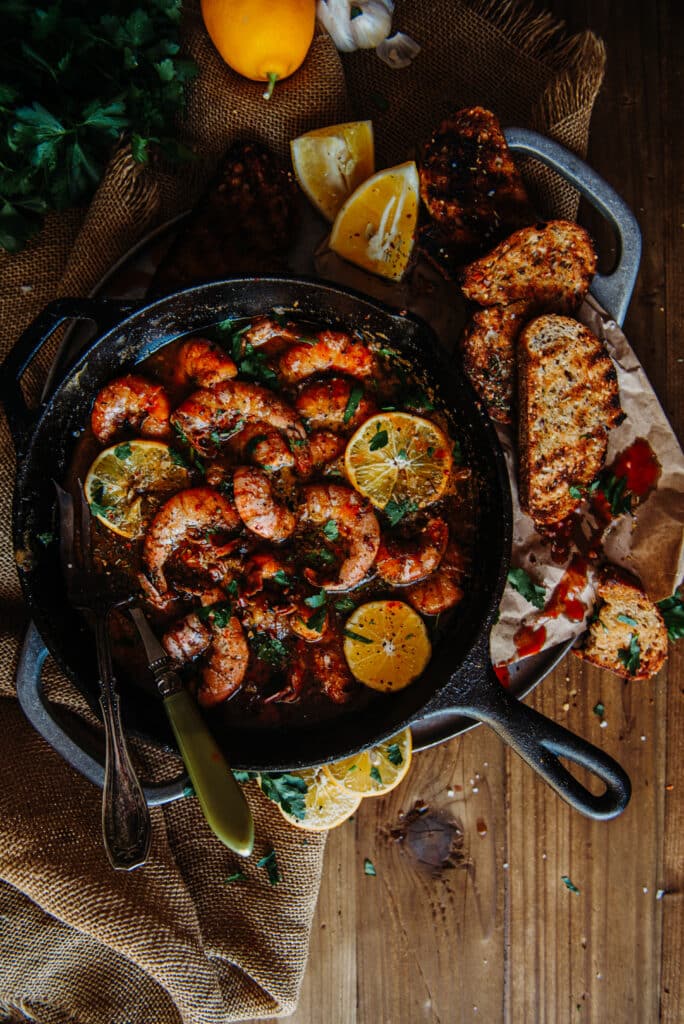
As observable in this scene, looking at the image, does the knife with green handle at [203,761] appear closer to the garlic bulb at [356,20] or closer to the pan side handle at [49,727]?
the pan side handle at [49,727]

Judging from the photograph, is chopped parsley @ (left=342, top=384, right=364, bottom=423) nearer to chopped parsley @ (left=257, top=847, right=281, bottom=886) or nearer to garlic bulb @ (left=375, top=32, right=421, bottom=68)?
garlic bulb @ (left=375, top=32, right=421, bottom=68)

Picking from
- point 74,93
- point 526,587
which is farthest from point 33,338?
point 526,587

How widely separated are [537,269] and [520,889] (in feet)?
8.55

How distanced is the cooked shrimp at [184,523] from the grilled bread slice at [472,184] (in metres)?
1.31

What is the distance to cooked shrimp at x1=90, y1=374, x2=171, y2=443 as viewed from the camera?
9.43ft

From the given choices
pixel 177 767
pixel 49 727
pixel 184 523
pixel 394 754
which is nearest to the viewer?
pixel 184 523

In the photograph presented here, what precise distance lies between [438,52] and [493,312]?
3.78ft

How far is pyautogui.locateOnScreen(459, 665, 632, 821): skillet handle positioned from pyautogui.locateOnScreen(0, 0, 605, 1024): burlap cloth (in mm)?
1066

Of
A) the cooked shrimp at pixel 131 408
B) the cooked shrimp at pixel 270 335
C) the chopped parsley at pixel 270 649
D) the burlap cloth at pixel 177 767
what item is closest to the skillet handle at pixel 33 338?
the cooked shrimp at pixel 131 408

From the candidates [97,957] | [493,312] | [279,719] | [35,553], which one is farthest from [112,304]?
[97,957]

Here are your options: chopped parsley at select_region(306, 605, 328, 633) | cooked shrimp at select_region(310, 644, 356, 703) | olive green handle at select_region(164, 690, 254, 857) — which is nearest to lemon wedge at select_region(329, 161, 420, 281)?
chopped parsley at select_region(306, 605, 328, 633)

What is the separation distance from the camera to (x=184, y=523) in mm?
2848

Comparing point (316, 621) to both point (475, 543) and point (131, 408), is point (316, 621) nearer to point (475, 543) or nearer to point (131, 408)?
point (475, 543)

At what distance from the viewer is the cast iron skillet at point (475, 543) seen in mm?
2621
